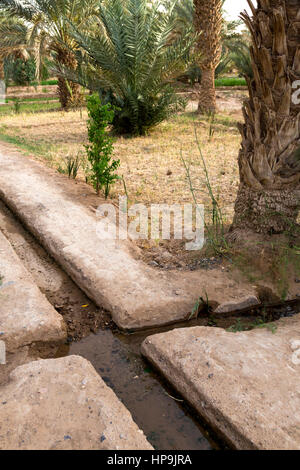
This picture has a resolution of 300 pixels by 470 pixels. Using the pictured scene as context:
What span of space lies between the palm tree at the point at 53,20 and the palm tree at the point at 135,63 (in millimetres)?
2813

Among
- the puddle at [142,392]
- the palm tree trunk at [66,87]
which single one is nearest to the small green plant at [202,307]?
the puddle at [142,392]

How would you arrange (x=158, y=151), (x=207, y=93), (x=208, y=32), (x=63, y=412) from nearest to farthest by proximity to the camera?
(x=63, y=412)
(x=158, y=151)
(x=208, y=32)
(x=207, y=93)

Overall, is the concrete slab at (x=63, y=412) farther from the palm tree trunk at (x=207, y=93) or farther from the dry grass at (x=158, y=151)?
the palm tree trunk at (x=207, y=93)

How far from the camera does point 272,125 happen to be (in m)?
2.60

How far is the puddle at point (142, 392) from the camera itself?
1632 mm

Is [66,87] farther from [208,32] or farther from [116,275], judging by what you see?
[116,275]

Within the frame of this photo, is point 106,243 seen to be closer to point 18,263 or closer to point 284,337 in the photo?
point 18,263

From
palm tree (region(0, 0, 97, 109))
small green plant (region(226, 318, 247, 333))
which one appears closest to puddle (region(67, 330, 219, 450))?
small green plant (region(226, 318, 247, 333))

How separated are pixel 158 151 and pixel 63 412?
4950 mm

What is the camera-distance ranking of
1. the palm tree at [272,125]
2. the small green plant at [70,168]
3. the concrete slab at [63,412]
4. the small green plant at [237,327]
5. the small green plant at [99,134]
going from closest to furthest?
the concrete slab at [63,412] < the small green plant at [237,327] < the palm tree at [272,125] < the small green plant at [99,134] < the small green plant at [70,168]

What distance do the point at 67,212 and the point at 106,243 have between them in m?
0.70

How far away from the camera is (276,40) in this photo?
2463 mm

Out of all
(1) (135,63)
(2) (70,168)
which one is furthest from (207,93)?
(2) (70,168)

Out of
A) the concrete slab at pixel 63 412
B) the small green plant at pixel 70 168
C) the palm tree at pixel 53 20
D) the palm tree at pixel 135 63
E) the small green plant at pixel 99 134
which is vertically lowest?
the concrete slab at pixel 63 412
